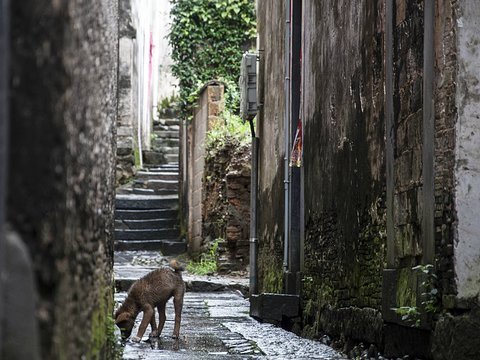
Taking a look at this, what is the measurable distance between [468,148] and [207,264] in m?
11.1

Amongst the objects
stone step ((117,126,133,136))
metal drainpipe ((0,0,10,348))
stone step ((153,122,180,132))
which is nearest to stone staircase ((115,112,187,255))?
stone step ((117,126,133,136))

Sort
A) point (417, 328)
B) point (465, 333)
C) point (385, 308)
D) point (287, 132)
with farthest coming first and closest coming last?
point (287, 132)
point (385, 308)
point (417, 328)
point (465, 333)

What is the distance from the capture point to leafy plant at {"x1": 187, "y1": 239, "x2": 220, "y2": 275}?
1665 cm

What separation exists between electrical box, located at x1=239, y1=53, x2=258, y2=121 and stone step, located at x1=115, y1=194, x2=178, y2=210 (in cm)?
662

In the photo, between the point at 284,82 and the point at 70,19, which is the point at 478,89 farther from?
the point at 284,82

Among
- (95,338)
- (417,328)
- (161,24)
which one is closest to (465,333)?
(417,328)

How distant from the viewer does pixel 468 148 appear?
6.05 meters

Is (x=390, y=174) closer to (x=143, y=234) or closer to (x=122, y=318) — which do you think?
(x=122, y=318)

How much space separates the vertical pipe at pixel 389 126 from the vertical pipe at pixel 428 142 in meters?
0.81

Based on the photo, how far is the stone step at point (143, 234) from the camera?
19234mm

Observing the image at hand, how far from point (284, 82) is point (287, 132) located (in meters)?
0.86

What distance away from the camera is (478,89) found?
608 cm

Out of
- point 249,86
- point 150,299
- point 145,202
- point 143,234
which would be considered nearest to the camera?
point 150,299

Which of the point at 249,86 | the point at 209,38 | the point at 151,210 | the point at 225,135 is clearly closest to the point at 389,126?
the point at 249,86
